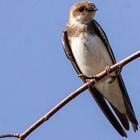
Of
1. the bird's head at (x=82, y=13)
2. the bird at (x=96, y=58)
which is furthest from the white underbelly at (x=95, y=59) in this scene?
the bird's head at (x=82, y=13)

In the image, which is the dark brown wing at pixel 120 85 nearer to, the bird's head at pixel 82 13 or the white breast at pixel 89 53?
the white breast at pixel 89 53

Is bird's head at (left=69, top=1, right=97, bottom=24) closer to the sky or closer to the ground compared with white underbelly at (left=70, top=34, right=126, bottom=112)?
closer to the sky

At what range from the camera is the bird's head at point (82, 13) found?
6.10 m

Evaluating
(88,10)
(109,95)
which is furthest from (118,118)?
(88,10)

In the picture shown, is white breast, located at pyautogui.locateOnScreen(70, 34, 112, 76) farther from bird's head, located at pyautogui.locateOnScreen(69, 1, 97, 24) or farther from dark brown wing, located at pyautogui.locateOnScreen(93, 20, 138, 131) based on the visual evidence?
bird's head, located at pyautogui.locateOnScreen(69, 1, 97, 24)

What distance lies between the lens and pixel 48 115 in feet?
9.87

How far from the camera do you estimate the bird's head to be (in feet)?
20.0

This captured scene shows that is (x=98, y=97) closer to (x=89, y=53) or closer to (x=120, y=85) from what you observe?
(x=120, y=85)

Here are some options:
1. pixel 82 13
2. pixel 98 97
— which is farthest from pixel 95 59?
pixel 82 13

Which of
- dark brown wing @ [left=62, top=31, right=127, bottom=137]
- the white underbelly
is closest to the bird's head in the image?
dark brown wing @ [left=62, top=31, right=127, bottom=137]

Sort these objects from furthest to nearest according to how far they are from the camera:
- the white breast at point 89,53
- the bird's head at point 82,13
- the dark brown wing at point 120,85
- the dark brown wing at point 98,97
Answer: the bird's head at point 82,13 → the white breast at point 89,53 → the dark brown wing at point 120,85 → the dark brown wing at point 98,97

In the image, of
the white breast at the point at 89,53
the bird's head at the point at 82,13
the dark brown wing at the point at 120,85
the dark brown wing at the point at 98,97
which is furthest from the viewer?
the bird's head at the point at 82,13

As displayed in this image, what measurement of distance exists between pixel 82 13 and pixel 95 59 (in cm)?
79

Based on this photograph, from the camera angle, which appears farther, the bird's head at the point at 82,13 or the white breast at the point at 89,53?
the bird's head at the point at 82,13
